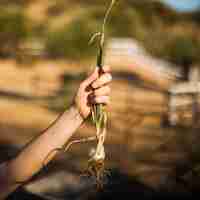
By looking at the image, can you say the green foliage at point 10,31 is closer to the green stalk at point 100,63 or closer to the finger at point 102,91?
the green stalk at point 100,63

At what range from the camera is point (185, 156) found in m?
7.77

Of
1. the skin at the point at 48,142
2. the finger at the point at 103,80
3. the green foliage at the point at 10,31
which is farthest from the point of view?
the green foliage at the point at 10,31

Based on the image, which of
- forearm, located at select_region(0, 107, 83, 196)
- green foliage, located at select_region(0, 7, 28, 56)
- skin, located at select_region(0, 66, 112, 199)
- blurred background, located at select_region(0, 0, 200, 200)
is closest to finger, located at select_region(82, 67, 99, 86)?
skin, located at select_region(0, 66, 112, 199)

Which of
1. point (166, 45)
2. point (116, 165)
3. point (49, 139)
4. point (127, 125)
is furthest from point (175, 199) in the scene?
point (166, 45)

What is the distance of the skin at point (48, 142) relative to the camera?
1.91m

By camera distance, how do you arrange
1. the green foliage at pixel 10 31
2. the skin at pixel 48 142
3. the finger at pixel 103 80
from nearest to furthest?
the finger at pixel 103 80, the skin at pixel 48 142, the green foliage at pixel 10 31

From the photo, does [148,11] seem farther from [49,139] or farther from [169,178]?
[49,139]

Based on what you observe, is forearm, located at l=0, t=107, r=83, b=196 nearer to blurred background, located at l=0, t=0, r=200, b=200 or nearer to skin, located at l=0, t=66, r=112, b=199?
skin, located at l=0, t=66, r=112, b=199

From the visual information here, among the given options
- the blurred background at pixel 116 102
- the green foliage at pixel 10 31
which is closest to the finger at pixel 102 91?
the blurred background at pixel 116 102

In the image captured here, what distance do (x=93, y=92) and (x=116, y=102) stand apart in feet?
37.5

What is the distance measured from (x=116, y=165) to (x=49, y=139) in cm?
532

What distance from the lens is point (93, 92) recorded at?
1863 mm

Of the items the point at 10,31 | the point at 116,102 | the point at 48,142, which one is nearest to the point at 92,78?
the point at 48,142

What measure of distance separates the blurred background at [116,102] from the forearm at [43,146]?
7.80ft
